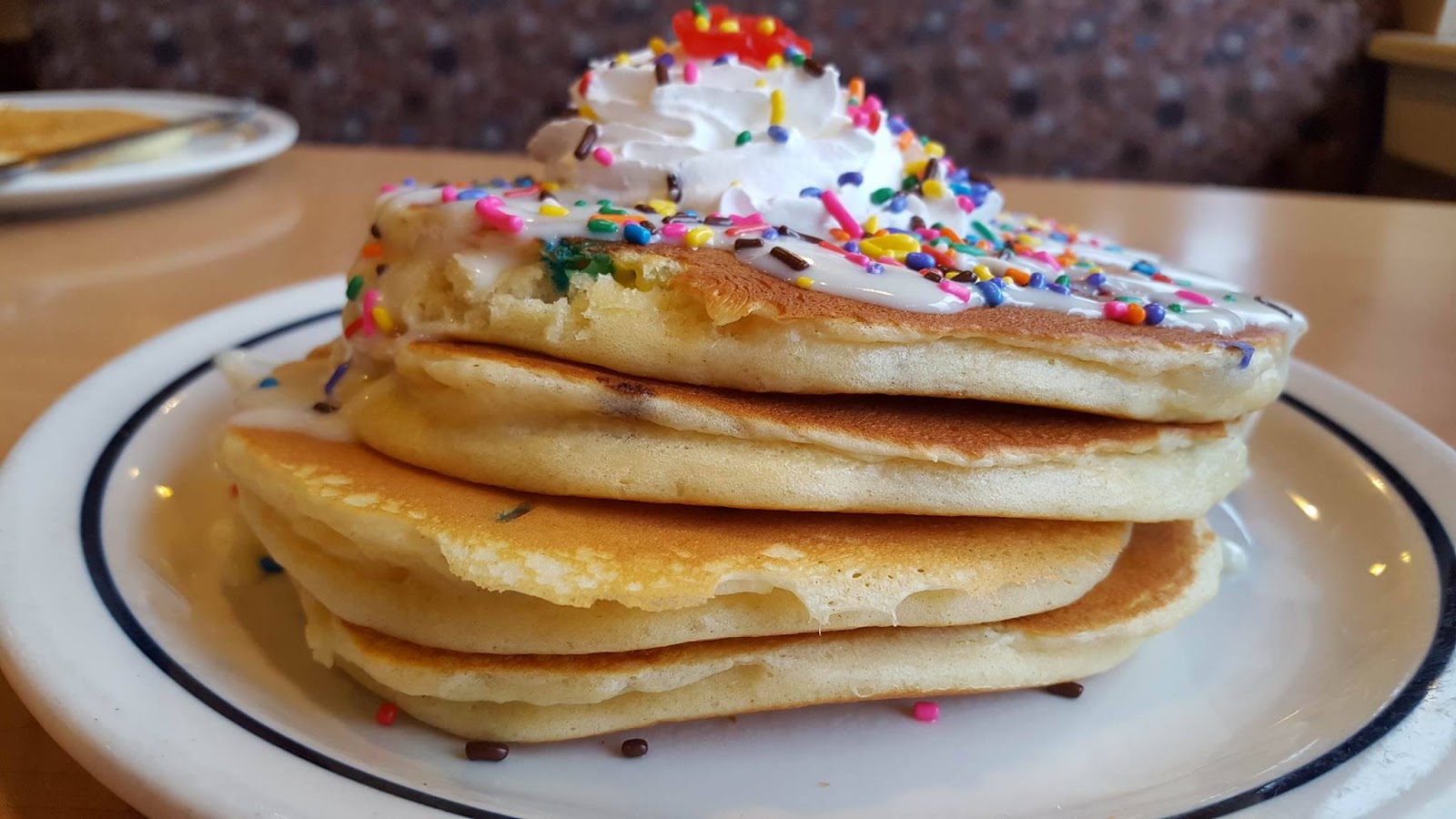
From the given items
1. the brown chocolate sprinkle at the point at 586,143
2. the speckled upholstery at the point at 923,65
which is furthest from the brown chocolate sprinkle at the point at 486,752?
the speckled upholstery at the point at 923,65

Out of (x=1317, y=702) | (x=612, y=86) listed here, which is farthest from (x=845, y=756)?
(x=612, y=86)

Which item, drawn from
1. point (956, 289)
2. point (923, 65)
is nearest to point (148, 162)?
point (956, 289)

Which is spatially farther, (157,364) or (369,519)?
(157,364)

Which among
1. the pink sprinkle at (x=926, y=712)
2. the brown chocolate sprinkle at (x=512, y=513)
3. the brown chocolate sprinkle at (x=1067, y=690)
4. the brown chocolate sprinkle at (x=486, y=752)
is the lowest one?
the brown chocolate sprinkle at (x=1067, y=690)

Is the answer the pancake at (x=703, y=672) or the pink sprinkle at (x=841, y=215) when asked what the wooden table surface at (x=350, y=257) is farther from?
the pink sprinkle at (x=841, y=215)

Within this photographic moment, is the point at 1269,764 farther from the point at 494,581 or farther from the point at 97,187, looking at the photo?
the point at 97,187

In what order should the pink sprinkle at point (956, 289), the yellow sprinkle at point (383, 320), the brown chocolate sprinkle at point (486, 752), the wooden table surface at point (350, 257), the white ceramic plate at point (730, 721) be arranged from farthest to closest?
the wooden table surface at point (350, 257)
the yellow sprinkle at point (383, 320)
the pink sprinkle at point (956, 289)
the brown chocolate sprinkle at point (486, 752)
the white ceramic plate at point (730, 721)

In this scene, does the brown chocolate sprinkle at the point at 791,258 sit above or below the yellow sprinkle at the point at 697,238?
below
